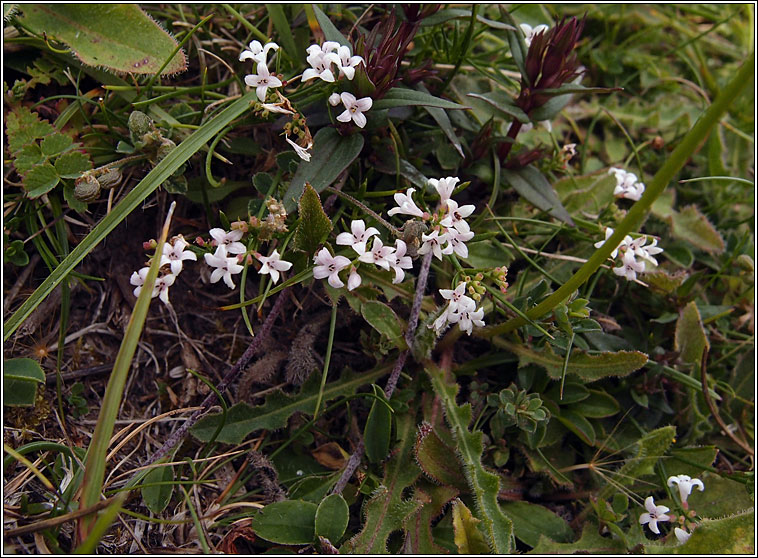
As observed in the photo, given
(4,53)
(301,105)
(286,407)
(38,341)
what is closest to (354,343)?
(286,407)

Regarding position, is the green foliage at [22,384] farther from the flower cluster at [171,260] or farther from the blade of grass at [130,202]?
the flower cluster at [171,260]

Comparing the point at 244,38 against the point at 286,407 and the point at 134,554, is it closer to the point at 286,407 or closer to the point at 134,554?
the point at 286,407

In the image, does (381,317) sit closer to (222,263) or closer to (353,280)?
(353,280)

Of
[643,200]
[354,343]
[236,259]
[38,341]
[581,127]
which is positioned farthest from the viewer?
[581,127]

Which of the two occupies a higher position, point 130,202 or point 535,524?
point 130,202

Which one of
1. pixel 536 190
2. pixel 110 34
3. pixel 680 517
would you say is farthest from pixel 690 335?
pixel 110 34

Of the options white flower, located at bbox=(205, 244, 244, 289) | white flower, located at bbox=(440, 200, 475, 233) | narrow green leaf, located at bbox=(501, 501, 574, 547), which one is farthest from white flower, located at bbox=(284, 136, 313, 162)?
narrow green leaf, located at bbox=(501, 501, 574, 547)
